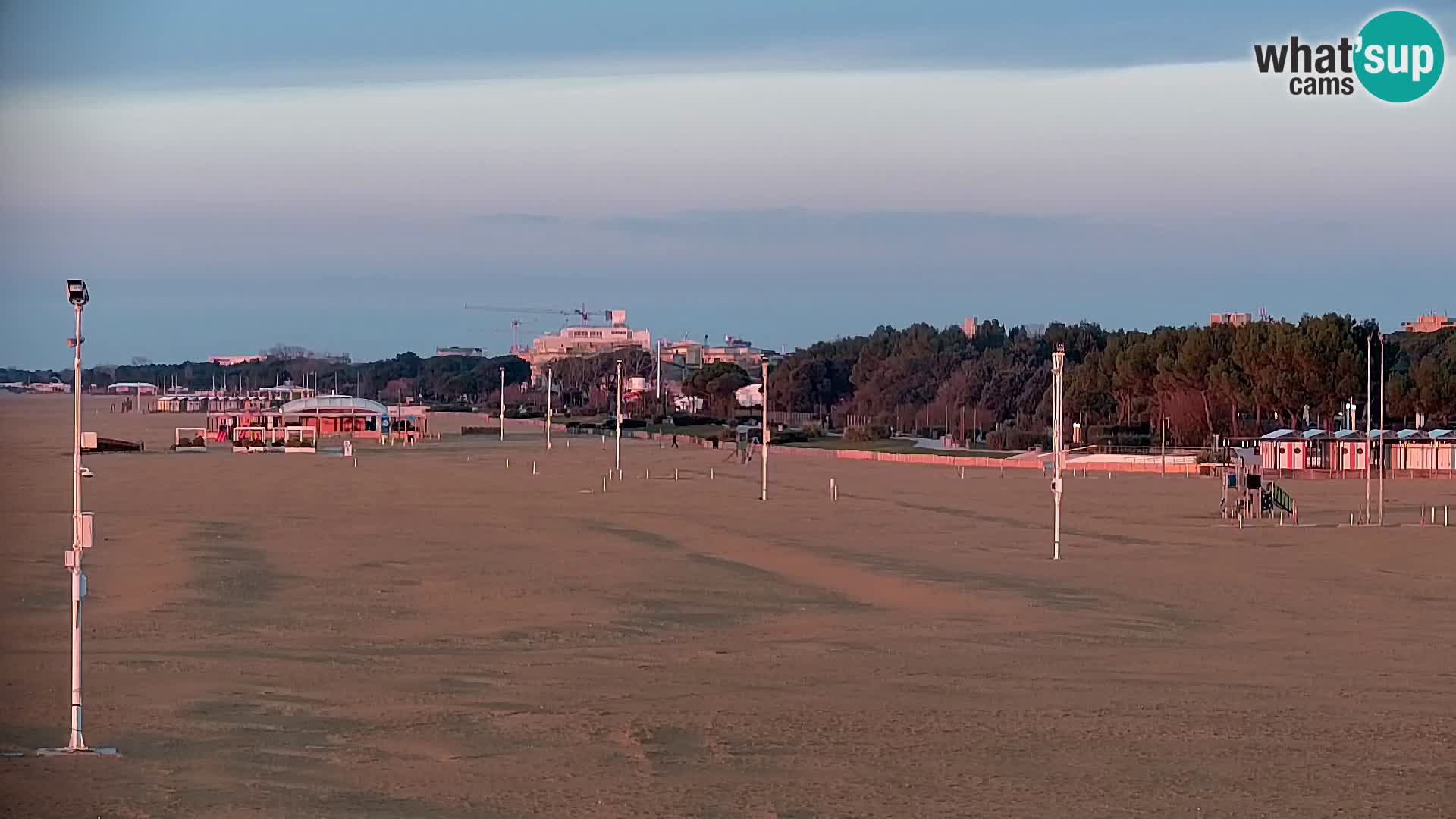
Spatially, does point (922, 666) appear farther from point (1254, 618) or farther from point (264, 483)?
point (264, 483)

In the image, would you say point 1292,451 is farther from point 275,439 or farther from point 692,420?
point 692,420

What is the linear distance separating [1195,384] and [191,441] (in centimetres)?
5331

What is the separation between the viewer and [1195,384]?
319ft

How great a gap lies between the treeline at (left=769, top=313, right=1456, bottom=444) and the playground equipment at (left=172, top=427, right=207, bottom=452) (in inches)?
1719

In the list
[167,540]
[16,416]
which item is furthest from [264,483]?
[16,416]

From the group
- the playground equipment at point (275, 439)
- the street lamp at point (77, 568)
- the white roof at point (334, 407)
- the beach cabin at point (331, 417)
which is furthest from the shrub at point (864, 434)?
the street lamp at point (77, 568)

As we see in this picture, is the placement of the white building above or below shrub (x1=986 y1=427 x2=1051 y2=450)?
above

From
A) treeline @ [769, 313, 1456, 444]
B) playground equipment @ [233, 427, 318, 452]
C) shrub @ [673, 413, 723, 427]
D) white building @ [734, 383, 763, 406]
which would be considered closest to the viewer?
treeline @ [769, 313, 1456, 444]

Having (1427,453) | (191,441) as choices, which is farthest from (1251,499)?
(191,441)

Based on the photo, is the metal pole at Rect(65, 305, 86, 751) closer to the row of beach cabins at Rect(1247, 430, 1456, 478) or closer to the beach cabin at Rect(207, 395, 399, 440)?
the row of beach cabins at Rect(1247, 430, 1456, 478)

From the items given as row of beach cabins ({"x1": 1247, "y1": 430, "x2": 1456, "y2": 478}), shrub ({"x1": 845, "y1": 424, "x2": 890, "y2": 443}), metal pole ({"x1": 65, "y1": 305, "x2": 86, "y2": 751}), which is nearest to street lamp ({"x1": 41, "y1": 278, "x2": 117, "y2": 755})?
metal pole ({"x1": 65, "y1": 305, "x2": 86, "y2": 751})

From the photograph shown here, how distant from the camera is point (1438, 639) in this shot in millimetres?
23297

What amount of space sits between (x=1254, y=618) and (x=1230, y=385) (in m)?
68.7

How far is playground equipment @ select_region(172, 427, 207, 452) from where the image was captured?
9362 cm
